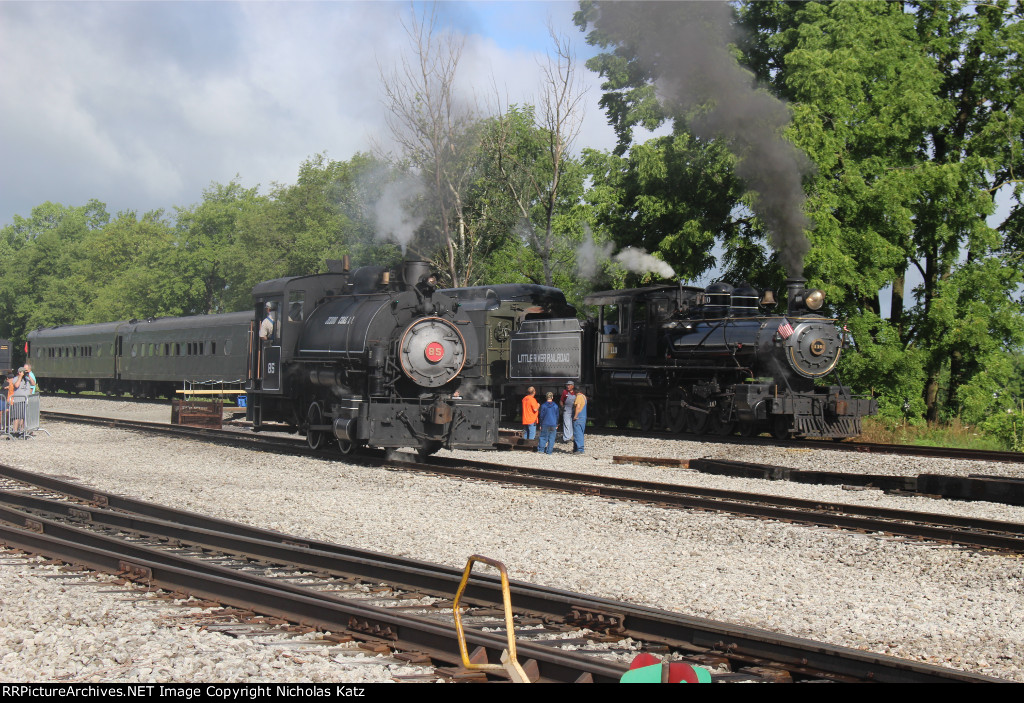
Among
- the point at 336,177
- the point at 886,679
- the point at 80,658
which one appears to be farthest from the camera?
the point at 336,177

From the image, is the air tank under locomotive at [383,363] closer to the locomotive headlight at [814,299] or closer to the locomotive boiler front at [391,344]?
the locomotive boiler front at [391,344]

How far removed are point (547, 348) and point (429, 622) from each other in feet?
55.3

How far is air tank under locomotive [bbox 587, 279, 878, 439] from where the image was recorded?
19.3 m

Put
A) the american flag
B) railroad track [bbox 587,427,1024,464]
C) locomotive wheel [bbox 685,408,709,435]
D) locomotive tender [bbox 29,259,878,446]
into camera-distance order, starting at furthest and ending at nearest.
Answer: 1. locomotive wheel [bbox 685,408,709,435]
2. the american flag
3. railroad track [bbox 587,427,1024,464]
4. locomotive tender [bbox 29,259,878,446]

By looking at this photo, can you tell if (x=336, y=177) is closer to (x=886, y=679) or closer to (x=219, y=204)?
(x=219, y=204)

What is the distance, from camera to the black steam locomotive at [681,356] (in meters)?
19.4

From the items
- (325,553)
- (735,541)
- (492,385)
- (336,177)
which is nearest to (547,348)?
(492,385)

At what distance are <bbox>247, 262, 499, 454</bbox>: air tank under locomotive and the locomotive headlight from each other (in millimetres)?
7801

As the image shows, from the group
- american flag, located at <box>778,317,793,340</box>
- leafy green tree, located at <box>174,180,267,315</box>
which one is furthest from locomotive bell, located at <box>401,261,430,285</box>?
leafy green tree, located at <box>174,180,267,315</box>

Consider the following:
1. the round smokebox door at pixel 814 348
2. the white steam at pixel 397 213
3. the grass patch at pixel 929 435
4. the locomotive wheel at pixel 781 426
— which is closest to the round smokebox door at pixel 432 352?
the round smokebox door at pixel 814 348

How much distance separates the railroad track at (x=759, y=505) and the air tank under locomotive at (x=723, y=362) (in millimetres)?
7074

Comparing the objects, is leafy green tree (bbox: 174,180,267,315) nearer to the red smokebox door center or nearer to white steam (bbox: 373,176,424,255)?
white steam (bbox: 373,176,424,255)

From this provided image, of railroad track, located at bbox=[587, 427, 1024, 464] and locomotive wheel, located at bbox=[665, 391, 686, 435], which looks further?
locomotive wheel, located at bbox=[665, 391, 686, 435]

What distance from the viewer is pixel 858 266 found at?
22719mm
